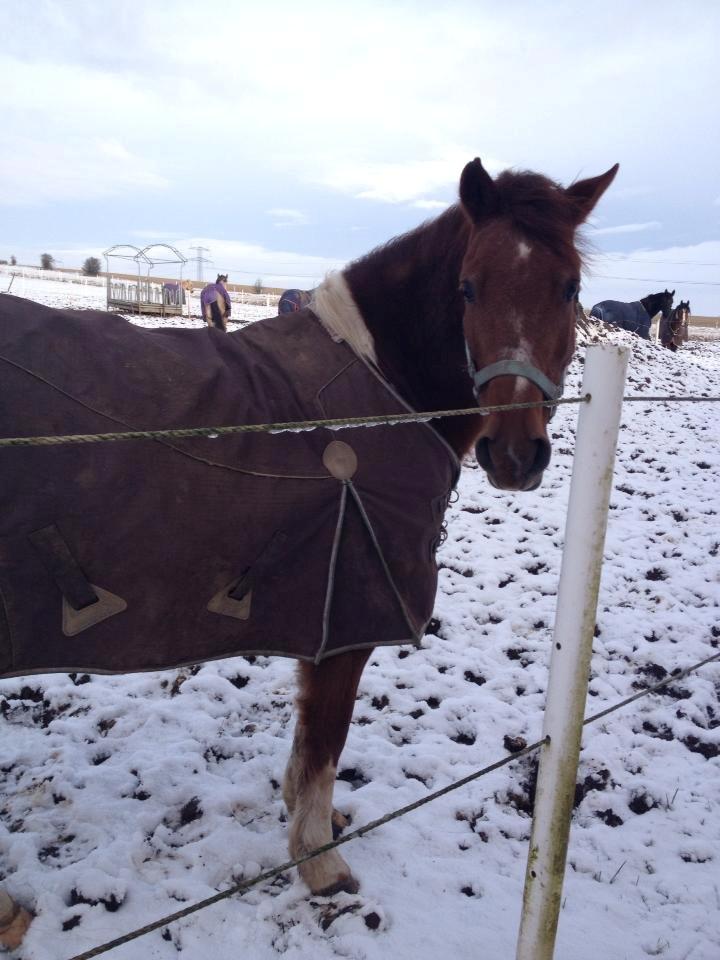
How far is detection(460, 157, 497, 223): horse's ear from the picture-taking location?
1.87 m

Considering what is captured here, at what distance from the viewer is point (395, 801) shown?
247cm

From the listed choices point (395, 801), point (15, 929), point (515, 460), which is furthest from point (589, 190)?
point (15, 929)

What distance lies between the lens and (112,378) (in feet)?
5.47

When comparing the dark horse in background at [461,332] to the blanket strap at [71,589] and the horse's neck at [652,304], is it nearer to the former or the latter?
the blanket strap at [71,589]

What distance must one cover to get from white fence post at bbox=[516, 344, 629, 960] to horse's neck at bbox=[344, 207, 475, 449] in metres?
0.72

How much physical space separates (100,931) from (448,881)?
1.15 meters

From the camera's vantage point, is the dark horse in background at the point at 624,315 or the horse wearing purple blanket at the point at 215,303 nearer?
the horse wearing purple blanket at the point at 215,303

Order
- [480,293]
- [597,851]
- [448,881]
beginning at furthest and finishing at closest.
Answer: [597,851], [448,881], [480,293]

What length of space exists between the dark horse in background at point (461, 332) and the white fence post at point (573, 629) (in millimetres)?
314

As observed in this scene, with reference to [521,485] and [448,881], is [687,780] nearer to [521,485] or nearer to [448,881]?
[448,881]

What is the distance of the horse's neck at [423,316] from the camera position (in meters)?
2.05

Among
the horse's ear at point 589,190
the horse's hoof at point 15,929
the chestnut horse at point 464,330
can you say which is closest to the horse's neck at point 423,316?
the chestnut horse at point 464,330

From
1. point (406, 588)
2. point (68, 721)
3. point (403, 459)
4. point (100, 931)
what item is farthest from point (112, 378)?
point (68, 721)

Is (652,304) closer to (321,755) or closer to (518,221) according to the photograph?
(518,221)
